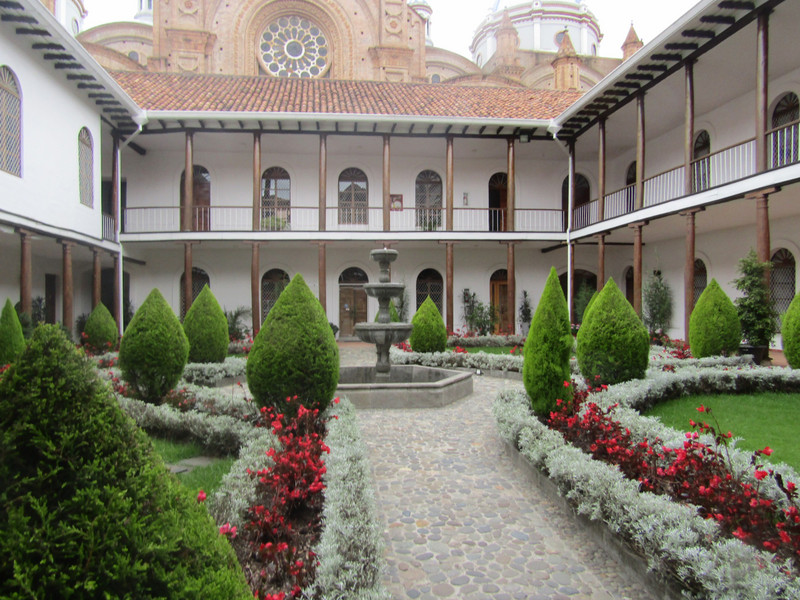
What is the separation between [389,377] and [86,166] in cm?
1014

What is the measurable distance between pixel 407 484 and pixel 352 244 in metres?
13.5

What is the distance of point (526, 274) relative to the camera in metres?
19.4

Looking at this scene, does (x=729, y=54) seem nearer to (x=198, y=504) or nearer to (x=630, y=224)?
(x=630, y=224)

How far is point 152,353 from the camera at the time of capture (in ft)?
22.0

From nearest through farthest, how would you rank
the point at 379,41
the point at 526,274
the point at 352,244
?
the point at 352,244
the point at 526,274
the point at 379,41

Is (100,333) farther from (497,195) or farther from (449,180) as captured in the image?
(497,195)

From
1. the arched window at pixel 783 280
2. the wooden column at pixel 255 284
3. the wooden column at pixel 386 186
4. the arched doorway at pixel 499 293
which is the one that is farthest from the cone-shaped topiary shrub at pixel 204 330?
the arched window at pixel 783 280

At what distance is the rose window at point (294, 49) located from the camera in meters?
24.1

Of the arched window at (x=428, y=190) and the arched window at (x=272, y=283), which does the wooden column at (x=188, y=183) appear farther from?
the arched window at (x=428, y=190)

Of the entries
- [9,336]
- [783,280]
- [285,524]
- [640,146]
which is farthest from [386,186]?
[285,524]

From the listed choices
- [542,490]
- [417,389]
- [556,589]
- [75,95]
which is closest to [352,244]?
[75,95]

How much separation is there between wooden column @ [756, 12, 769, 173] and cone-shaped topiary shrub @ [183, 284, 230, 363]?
10557 mm

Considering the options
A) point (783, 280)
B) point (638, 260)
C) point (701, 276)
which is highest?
point (638, 260)

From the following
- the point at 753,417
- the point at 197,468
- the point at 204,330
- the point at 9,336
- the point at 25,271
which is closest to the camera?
the point at 197,468
